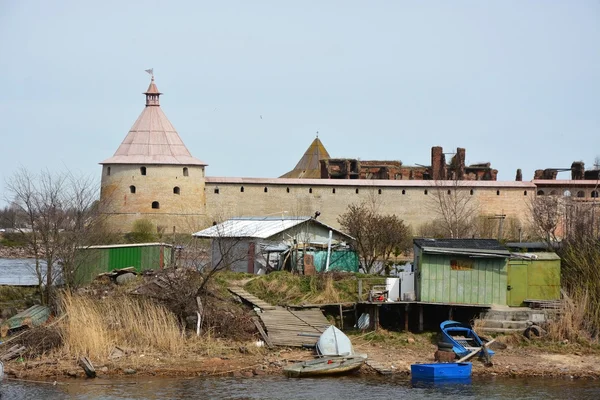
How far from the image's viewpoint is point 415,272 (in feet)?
59.8

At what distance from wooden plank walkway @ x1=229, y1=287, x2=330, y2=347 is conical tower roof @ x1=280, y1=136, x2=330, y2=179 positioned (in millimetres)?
34932

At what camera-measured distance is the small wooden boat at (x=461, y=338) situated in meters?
15.8

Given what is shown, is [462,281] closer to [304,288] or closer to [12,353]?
[304,288]

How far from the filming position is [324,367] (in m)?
15.1

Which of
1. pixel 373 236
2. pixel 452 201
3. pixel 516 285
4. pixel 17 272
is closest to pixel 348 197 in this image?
pixel 452 201

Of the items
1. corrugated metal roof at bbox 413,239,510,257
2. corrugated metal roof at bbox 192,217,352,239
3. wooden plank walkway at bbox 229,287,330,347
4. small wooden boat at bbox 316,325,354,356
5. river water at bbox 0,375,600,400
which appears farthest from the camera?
corrugated metal roof at bbox 192,217,352,239

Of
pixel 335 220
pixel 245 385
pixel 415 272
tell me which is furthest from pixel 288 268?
pixel 335 220

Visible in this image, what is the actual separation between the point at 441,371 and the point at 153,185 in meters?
28.1

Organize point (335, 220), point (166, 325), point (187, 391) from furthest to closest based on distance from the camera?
point (335, 220) → point (166, 325) → point (187, 391)

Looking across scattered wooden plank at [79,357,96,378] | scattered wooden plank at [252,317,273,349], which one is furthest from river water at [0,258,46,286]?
scattered wooden plank at [79,357,96,378]

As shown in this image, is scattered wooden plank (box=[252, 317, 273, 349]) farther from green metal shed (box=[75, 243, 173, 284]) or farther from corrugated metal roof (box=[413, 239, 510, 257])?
green metal shed (box=[75, 243, 173, 284])

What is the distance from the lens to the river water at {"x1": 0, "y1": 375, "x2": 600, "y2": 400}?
14094 mm

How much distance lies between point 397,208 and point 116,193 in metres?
10.7

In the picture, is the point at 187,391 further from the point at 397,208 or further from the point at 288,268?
the point at 397,208
